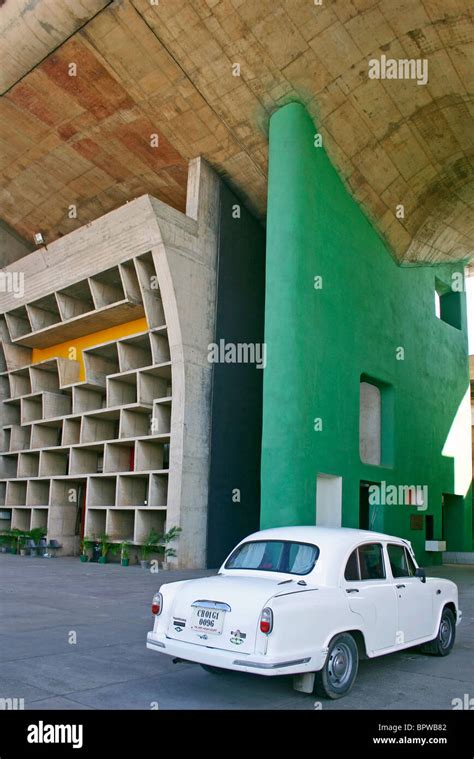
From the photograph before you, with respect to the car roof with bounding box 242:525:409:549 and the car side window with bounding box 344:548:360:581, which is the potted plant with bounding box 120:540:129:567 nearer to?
the car roof with bounding box 242:525:409:549

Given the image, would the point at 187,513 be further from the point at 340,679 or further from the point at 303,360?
the point at 340,679

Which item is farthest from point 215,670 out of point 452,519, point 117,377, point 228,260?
point 452,519

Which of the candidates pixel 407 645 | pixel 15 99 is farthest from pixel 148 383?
pixel 407 645

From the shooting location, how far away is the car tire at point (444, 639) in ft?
26.0

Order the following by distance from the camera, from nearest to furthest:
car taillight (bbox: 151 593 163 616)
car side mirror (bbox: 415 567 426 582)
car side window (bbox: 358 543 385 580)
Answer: car taillight (bbox: 151 593 163 616) → car side window (bbox: 358 543 385 580) → car side mirror (bbox: 415 567 426 582)

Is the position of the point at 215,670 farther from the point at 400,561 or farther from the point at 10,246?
the point at 10,246

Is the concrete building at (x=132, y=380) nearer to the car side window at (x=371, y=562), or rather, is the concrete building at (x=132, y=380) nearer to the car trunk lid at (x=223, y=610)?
the car side window at (x=371, y=562)

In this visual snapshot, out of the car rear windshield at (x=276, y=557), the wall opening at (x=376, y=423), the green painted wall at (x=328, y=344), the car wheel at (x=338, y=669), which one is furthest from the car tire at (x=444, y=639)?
the wall opening at (x=376, y=423)

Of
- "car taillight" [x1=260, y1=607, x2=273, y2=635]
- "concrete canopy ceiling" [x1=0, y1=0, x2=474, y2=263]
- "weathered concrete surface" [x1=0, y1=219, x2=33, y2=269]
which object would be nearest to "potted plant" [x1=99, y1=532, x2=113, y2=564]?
"concrete canopy ceiling" [x1=0, y1=0, x2=474, y2=263]

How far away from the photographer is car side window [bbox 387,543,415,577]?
7.47 metres

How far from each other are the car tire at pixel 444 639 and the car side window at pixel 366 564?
1.45 metres

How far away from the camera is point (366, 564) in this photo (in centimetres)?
705

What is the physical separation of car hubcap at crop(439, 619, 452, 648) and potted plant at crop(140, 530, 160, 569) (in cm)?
1204

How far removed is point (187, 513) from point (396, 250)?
1232cm
